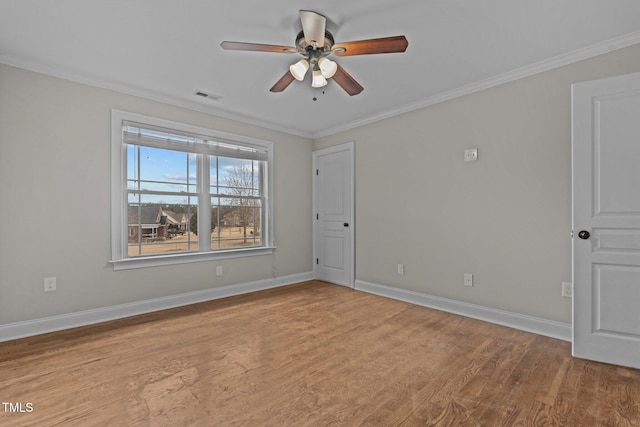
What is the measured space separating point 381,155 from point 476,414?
10.3 ft

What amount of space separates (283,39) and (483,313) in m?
3.25

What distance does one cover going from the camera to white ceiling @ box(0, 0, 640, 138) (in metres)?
2.03

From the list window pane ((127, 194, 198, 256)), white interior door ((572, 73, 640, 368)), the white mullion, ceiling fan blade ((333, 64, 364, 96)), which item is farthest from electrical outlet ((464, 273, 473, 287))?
window pane ((127, 194, 198, 256))

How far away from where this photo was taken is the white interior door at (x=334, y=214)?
Answer: 454 cm

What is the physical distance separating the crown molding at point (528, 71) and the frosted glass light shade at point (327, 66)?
69.5 inches

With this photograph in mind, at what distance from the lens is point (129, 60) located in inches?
106

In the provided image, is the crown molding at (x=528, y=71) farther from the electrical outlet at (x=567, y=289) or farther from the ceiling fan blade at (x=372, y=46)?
the electrical outlet at (x=567, y=289)

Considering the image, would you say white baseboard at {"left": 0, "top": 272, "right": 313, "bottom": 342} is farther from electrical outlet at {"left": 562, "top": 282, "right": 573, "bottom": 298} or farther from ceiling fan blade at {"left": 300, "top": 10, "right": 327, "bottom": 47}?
electrical outlet at {"left": 562, "top": 282, "right": 573, "bottom": 298}

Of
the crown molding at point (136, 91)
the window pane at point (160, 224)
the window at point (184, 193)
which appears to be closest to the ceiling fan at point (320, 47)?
the crown molding at point (136, 91)

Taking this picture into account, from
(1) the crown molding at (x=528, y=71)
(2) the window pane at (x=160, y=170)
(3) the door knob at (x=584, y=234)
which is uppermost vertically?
(1) the crown molding at (x=528, y=71)

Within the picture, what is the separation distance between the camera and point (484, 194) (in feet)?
10.3

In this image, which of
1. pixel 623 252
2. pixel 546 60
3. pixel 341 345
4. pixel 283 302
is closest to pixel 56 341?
pixel 283 302

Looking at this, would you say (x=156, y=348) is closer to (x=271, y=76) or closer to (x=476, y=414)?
(x=476, y=414)

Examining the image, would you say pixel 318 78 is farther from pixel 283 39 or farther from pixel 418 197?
Answer: pixel 418 197
